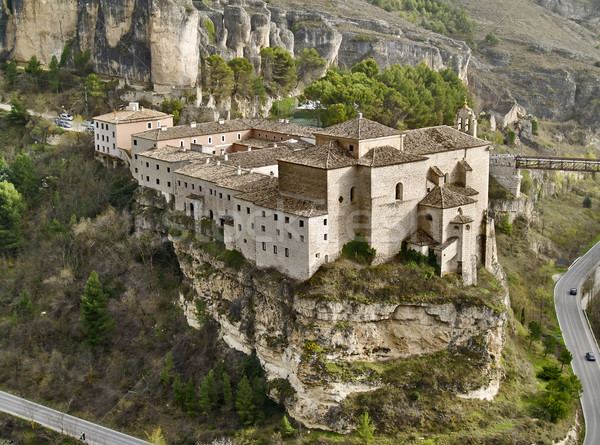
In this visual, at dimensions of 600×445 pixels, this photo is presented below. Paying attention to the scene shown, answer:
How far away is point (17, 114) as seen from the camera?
7069 centimetres

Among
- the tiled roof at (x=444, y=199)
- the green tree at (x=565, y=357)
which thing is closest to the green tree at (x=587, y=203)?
the green tree at (x=565, y=357)

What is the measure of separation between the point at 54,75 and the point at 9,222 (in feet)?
65.6

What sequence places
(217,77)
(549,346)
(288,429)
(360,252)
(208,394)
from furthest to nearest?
1. (217,77)
2. (549,346)
3. (208,394)
4. (360,252)
5. (288,429)

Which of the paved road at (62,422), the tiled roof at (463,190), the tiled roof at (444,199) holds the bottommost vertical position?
the paved road at (62,422)

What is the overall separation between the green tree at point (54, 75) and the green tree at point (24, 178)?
1313 cm

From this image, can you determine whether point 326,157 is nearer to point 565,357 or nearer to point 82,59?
point 565,357

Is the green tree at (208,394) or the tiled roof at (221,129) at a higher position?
the tiled roof at (221,129)

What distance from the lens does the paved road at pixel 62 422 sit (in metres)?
43.6

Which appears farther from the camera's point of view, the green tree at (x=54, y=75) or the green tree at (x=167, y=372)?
the green tree at (x=54, y=75)

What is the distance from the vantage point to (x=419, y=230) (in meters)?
43.2

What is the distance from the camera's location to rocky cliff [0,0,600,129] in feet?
229

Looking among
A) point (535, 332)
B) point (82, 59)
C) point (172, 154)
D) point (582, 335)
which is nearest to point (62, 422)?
point (172, 154)

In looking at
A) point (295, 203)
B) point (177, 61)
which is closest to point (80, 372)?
point (295, 203)

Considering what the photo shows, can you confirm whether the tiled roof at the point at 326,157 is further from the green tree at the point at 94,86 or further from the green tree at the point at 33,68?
the green tree at the point at 33,68
